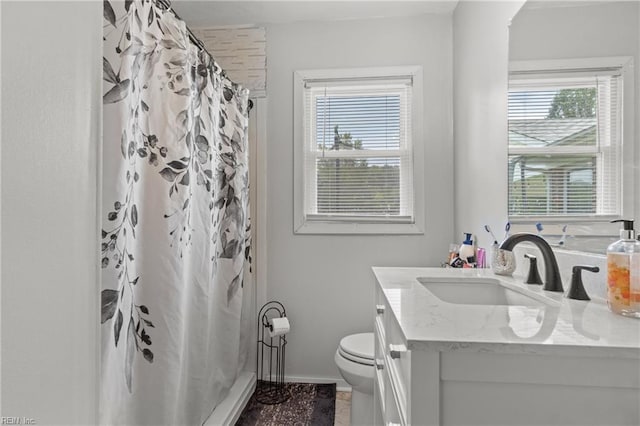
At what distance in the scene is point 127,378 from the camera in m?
1.20

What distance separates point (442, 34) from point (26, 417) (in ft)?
8.59

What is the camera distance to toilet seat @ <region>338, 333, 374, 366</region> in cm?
167

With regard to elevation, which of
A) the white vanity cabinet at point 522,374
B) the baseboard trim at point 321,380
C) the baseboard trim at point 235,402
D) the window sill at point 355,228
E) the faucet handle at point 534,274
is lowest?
the baseboard trim at point 321,380

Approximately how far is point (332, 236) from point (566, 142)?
1.46 m

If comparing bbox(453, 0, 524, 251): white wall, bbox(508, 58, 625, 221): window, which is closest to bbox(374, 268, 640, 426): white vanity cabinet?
bbox(508, 58, 625, 221): window

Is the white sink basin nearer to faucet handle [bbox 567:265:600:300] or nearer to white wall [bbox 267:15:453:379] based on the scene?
faucet handle [bbox 567:265:600:300]

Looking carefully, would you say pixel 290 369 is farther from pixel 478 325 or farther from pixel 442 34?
pixel 442 34

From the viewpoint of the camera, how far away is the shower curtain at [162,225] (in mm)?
1087

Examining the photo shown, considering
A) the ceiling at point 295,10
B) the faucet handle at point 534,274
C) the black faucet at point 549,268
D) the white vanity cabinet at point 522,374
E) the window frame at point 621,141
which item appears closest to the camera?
the white vanity cabinet at point 522,374

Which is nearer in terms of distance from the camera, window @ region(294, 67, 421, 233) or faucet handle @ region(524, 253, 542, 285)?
faucet handle @ region(524, 253, 542, 285)

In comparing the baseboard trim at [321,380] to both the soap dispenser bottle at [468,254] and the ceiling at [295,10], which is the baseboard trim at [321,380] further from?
the ceiling at [295,10]

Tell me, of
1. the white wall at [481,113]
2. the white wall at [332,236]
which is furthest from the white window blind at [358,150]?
the white wall at [481,113]

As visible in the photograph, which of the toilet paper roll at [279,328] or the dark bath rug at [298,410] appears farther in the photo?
the toilet paper roll at [279,328]

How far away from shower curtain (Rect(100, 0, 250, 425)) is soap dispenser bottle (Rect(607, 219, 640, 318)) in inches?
51.7
